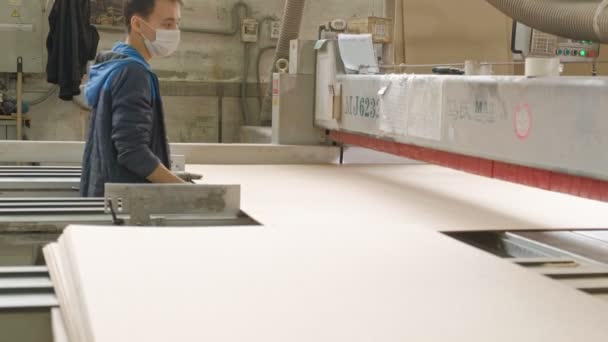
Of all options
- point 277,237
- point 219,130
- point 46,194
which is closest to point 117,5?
point 219,130

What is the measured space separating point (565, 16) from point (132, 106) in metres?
1.15

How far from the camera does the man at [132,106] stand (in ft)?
7.58

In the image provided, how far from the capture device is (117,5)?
6.95 metres

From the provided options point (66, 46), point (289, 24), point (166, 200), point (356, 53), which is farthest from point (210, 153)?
point (66, 46)

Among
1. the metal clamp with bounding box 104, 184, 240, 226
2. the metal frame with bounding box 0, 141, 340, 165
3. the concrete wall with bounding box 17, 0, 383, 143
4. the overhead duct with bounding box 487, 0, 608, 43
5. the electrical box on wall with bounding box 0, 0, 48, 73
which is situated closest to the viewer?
the overhead duct with bounding box 487, 0, 608, 43

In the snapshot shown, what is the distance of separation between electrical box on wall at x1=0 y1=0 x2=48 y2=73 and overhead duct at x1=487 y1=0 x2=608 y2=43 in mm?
5157

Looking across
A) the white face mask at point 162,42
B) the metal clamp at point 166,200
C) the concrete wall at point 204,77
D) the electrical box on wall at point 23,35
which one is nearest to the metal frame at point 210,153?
the white face mask at point 162,42

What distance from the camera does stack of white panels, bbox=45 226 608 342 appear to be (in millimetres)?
1172

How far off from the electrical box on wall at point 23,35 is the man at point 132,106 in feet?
14.4

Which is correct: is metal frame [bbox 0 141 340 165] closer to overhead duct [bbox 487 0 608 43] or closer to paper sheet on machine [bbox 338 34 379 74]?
paper sheet on machine [bbox 338 34 379 74]

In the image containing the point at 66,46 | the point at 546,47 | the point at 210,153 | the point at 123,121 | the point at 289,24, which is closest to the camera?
the point at 123,121

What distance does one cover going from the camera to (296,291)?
4.55 ft

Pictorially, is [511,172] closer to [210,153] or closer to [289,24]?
[210,153]

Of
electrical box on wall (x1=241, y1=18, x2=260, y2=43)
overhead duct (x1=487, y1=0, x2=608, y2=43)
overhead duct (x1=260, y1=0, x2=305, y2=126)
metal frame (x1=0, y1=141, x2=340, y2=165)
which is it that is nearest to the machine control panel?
overhead duct (x1=487, y1=0, x2=608, y2=43)
